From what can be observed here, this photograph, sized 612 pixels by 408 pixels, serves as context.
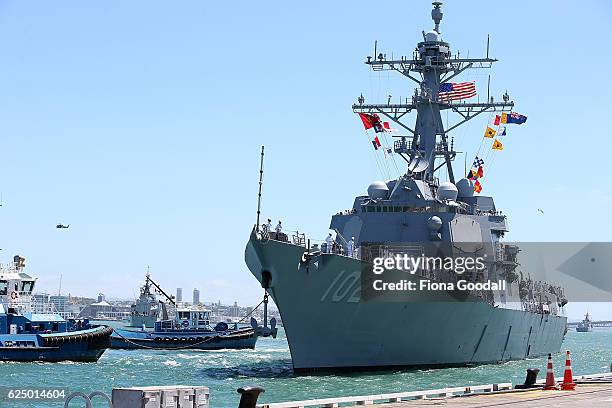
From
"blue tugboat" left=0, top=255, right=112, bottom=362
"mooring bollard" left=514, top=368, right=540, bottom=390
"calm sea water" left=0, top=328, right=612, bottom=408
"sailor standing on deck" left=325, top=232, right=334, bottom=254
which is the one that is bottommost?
"calm sea water" left=0, top=328, right=612, bottom=408

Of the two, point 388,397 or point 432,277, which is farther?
point 432,277

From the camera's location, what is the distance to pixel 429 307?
32.8 m

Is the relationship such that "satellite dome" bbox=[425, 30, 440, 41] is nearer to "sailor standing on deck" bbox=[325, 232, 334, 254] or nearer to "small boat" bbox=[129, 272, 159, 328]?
"sailor standing on deck" bbox=[325, 232, 334, 254]

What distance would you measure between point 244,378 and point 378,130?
12.7 meters

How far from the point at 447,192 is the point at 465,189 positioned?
3.43 meters

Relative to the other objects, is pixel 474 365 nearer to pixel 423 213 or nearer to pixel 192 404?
pixel 423 213

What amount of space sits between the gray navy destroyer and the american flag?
0.32 m

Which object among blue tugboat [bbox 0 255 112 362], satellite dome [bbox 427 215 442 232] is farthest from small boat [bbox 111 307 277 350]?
satellite dome [bbox 427 215 442 232]

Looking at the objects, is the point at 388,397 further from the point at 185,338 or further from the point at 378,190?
the point at 185,338

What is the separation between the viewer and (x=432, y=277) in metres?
34.6

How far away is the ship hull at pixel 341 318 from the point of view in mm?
31422

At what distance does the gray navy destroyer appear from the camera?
104 ft

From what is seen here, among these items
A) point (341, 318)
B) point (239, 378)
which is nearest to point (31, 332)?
point (239, 378)

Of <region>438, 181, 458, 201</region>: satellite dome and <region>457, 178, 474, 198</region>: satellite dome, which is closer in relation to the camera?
<region>438, 181, 458, 201</region>: satellite dome
